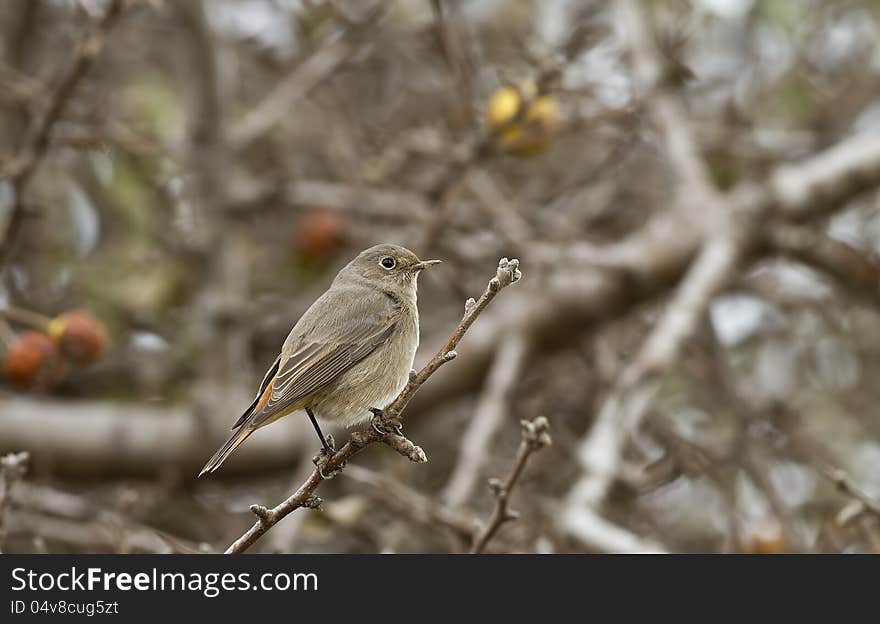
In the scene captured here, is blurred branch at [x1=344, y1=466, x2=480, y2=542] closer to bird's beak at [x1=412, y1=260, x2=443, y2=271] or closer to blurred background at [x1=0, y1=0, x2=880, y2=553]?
blurred background at [x1=0, y1=0, x2=880, y2=553]

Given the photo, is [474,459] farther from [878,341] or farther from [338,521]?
[878,341]

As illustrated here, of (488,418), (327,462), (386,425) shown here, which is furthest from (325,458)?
(488,418)

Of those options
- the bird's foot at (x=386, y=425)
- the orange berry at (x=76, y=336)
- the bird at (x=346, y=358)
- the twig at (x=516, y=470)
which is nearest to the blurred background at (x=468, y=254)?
the orange berry at (x=76, y=336)

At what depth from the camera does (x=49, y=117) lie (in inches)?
154

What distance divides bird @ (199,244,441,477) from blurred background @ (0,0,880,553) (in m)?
0.85

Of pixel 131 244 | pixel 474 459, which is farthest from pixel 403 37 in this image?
pixel 474 459

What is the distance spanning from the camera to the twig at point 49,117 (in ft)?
12.6

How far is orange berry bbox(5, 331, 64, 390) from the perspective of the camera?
4.07 meters

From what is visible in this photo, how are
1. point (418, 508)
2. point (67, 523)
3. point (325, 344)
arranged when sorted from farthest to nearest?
point (67, 523), point (418, 508), point (325, 344)

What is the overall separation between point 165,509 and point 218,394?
84 centimetres

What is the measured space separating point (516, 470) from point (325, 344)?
0.85 m

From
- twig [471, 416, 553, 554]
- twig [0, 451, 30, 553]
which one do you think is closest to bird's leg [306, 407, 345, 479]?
twig [471, 416, 553, 554]

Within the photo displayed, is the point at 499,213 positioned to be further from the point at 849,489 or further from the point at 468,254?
the point at 849,489

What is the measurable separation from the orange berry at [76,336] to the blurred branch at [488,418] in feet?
4.97
